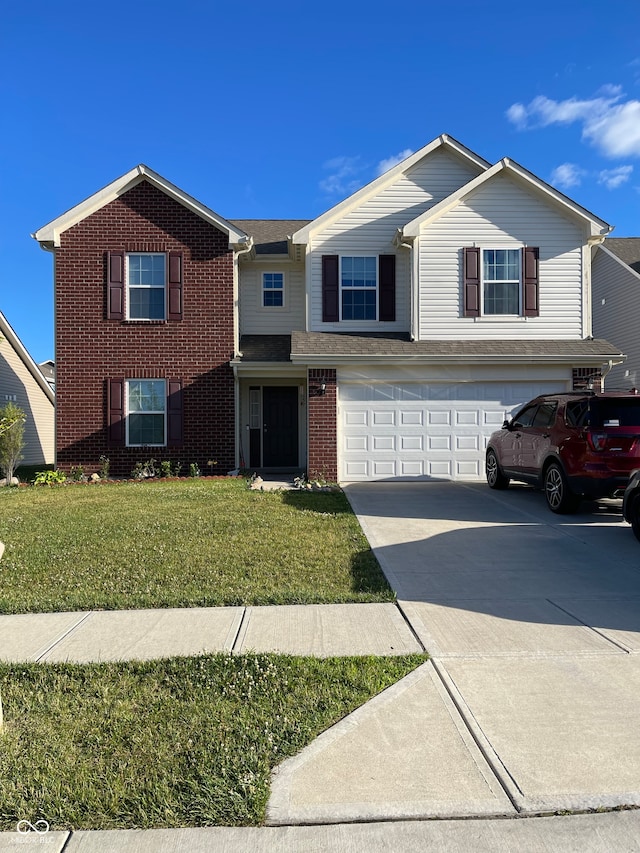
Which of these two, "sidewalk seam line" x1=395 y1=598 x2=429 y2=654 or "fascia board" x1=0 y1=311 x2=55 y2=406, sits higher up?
"fascia board" x1=0 y1=311 x2=55 y2=406

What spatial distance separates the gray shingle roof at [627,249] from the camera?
20.7 meters

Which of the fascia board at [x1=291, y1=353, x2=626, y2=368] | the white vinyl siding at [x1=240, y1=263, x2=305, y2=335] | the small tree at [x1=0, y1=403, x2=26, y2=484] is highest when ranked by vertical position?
the white vinyl siding at [x1=240, y1=263, x2=305, y2=335]

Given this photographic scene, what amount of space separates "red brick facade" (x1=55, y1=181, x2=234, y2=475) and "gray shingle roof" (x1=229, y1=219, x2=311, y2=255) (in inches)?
76.8

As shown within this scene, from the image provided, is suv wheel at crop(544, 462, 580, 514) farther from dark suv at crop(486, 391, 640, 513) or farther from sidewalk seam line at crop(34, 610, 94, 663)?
sidewalk seam line at crop(34, 610, 94, 663)

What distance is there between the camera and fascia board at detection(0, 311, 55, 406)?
20625mm

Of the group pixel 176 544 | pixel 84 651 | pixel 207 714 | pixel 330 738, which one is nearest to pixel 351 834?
pixel 330 738

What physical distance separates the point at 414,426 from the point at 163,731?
10811 millimetres

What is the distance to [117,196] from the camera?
14766 mm

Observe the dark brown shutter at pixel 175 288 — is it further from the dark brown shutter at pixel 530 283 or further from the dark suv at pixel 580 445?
the dark suv at pixel 580 445

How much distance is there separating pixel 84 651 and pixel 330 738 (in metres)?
2.17

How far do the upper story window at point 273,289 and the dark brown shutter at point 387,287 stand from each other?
2.95 metres

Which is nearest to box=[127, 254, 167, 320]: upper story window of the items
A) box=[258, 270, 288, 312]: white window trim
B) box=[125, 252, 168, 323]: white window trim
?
box=[125, 252, 168, 323]: white window trim

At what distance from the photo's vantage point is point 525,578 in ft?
20.2

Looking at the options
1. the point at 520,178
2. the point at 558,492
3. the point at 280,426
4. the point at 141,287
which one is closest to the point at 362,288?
the point at 280,426
